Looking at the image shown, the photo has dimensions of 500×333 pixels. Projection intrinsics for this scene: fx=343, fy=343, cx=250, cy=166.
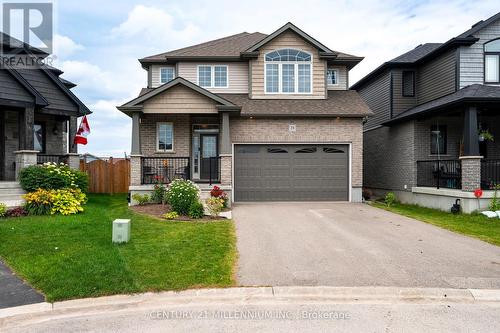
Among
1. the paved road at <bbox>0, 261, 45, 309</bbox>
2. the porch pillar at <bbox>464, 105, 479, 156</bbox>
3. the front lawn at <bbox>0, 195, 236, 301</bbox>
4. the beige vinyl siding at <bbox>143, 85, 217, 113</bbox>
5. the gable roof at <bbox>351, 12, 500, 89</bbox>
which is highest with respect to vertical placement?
the gable roof at <bbox>351, 12, 500, 89</bbox>

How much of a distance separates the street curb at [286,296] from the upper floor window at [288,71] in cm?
1242

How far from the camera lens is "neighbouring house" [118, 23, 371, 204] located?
45.4ft

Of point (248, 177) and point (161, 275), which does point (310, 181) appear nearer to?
point (248, 177)

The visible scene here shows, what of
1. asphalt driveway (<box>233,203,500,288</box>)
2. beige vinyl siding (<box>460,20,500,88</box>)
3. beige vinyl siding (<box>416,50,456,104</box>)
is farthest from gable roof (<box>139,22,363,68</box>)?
asphalt driveway (<box>233,203,500,288</box>)

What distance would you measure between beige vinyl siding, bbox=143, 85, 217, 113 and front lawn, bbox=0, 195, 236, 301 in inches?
215

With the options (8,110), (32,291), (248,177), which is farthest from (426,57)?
(8,110)

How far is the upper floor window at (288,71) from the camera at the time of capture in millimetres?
16281

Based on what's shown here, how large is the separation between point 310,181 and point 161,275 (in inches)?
422

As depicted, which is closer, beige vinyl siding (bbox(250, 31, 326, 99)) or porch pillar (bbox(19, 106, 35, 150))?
porch pillar (bbox(19, 106, 35, 150))

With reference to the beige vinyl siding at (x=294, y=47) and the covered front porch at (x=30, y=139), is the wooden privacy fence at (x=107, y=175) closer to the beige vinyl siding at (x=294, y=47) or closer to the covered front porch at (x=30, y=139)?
the covered front porch at (x=30, y=139)

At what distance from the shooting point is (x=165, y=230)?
28.9ft

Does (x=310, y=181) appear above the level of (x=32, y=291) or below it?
above

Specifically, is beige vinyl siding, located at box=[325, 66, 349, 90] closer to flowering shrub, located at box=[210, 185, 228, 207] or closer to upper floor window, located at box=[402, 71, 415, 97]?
upper floor window, located at box=[402, 71, 415, 97]

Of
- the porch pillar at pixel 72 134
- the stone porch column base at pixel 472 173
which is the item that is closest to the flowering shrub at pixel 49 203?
the porch pillar at pixel 72 134
